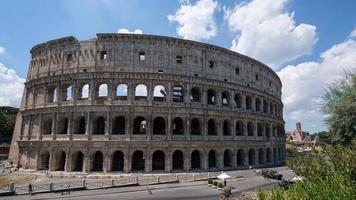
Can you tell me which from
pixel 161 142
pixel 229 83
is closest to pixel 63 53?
pixel 161 142

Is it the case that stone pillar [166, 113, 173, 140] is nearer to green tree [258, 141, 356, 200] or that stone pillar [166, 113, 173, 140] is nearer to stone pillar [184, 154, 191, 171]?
Answer: stone pillar [184, 154, 191, 171]

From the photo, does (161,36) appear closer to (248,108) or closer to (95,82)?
(95,82)

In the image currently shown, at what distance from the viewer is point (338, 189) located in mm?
7656

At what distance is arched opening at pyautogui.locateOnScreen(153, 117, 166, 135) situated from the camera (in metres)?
37.1

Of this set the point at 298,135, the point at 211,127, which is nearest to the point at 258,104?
the point at 211,127

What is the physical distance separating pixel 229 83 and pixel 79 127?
22.4 metres

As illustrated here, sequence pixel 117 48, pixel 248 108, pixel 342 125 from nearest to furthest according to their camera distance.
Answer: pixel 342 125 → pixel 117 48 → pixel 248 108

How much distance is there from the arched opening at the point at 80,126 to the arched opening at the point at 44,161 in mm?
5228

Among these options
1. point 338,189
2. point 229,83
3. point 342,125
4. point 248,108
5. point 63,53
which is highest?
point 63,53

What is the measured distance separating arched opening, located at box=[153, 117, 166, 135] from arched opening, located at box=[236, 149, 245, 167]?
12515 mm

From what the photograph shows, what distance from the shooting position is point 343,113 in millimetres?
22547

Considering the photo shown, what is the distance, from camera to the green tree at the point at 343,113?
22.2 meters

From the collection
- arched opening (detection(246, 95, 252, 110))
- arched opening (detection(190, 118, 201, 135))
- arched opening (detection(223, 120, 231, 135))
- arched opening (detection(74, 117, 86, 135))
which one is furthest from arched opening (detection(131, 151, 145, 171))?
arched opening (detection(246, 95, 252, 110))

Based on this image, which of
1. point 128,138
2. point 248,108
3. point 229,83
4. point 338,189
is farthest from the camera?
point 248,108
